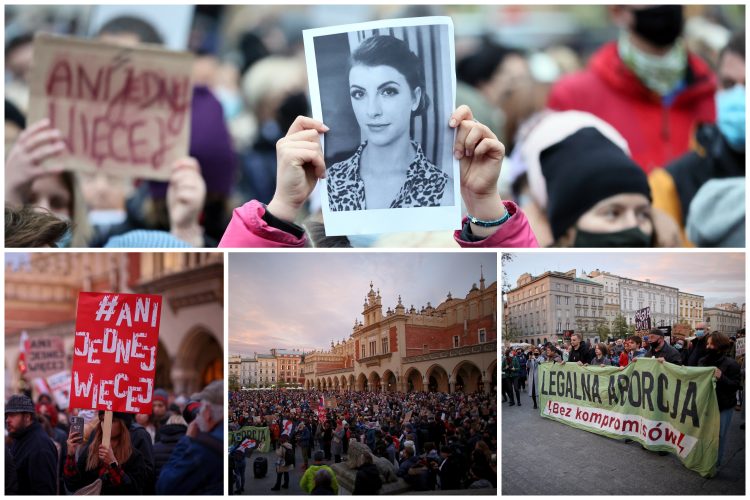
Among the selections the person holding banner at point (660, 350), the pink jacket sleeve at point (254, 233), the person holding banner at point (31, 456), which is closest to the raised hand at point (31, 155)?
the person holding banner at point (31, 456)

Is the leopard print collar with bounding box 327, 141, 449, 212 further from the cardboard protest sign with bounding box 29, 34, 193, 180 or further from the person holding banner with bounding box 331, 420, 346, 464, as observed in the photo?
the cardboard protest sign with bounding box 29, 34, 193, 180

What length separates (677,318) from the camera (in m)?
3.57

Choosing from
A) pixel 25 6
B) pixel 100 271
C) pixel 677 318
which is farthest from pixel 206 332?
pixel 25 6

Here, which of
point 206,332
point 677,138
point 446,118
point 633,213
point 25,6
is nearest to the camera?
point 446,118

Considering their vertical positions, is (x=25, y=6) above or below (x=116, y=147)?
above

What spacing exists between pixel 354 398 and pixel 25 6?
662 cm

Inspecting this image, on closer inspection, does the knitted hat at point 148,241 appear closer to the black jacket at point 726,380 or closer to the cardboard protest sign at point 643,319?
the cardboard protest sign at point 643,319

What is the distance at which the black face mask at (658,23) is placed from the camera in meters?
7.49

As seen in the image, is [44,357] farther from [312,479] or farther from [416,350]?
[416,350]

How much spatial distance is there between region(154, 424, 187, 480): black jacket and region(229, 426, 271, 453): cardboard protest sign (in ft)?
0.76

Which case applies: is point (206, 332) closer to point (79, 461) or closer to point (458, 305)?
point (79, 461)

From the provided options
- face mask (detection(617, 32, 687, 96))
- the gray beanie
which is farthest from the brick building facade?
face mask (detection(617, 32, 687, 96))

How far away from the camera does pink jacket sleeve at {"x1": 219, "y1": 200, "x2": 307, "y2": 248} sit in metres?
3.34

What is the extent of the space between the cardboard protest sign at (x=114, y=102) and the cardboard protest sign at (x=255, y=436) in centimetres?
277
